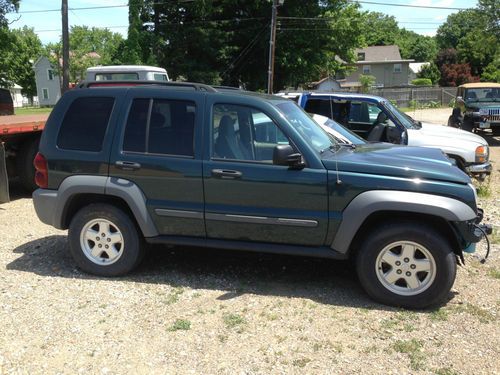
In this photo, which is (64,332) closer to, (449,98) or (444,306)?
(444,306)

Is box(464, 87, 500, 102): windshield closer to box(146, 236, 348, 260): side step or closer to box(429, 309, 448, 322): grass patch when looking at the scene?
box(429, 309, 448, 322): grass patch

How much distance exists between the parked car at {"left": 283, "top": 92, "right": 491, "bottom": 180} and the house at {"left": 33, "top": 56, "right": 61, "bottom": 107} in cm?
7323

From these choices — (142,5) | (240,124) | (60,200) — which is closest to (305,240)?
(240,124)

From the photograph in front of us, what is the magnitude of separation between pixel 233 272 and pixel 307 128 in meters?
1.65

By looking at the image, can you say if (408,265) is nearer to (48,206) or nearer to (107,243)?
(107,243)

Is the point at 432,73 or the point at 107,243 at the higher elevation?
the point at 432,73

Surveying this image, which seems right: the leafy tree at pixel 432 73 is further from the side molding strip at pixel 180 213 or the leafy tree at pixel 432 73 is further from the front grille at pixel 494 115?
the side molding strip at pixel 180 213

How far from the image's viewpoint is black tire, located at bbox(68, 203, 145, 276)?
5.02 m

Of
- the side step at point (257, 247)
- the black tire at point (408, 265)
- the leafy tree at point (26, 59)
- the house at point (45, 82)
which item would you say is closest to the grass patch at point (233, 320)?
the side step at point (257, 247)

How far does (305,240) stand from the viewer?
4555mm

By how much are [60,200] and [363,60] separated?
250ft

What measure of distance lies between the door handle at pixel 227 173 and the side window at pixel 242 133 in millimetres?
142

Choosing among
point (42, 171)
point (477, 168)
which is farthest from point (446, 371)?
point (477, 168)

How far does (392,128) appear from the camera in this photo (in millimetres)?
8492
